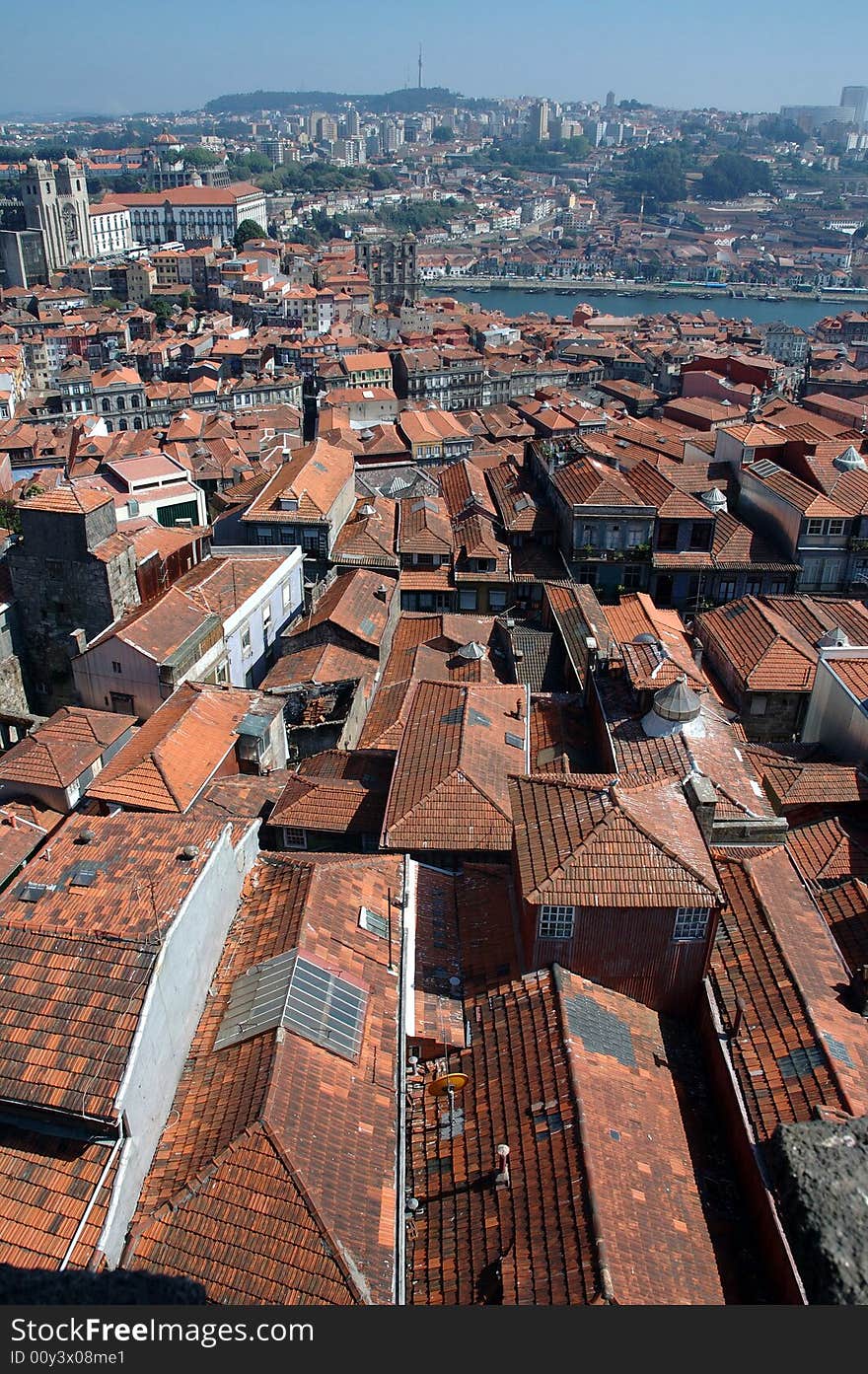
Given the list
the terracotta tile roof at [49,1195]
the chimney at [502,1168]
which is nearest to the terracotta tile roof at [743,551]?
the chimney at [502,1168]

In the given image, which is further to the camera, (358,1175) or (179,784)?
(179,784)

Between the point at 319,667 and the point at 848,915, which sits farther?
the point at 319,667

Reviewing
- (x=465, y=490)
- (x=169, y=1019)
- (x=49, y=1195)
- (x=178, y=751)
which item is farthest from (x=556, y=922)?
(x=465, y=490)

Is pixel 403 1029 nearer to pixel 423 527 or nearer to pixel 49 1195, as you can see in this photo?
pixel 49 1195

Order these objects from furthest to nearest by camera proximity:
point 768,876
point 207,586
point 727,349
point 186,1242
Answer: point 727,349 → point 207,586 → point 768,876 → point 186,1242

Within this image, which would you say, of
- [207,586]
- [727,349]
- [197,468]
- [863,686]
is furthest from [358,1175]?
[727,349]

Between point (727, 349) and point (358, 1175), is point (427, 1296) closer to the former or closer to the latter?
point (358, 1175)

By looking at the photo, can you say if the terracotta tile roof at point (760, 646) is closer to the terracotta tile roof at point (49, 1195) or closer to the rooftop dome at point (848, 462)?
the rooftop dome at point (848, 462)
